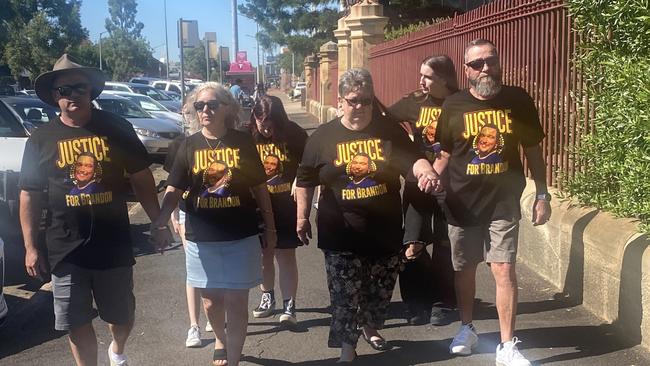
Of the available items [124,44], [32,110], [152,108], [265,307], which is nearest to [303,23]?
[152,108]

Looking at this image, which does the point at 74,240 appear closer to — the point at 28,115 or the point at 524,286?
the point at 524,286

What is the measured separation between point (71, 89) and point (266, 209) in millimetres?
1275

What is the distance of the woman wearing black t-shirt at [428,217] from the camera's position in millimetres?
5238

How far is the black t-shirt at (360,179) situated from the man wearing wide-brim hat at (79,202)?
1.08m

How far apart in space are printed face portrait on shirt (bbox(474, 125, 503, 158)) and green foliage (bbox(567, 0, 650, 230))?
0.85m

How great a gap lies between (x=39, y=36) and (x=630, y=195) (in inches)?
1691

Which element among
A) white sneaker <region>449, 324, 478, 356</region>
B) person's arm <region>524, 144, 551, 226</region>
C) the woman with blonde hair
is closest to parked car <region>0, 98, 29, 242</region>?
the woman with blonde hair

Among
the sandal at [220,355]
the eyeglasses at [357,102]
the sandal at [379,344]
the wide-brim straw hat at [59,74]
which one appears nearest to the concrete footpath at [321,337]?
the sandal at [379,344]

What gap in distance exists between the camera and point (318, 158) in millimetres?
4594

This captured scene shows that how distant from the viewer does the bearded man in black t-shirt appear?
179 inches

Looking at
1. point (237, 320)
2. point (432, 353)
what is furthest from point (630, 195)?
point (237, 320)

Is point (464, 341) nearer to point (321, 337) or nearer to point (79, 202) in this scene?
point (321, 337)

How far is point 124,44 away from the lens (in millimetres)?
78938

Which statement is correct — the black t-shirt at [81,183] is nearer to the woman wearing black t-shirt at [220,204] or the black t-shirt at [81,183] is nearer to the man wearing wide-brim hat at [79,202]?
the man wearing wide-brim hat at [79,202]
